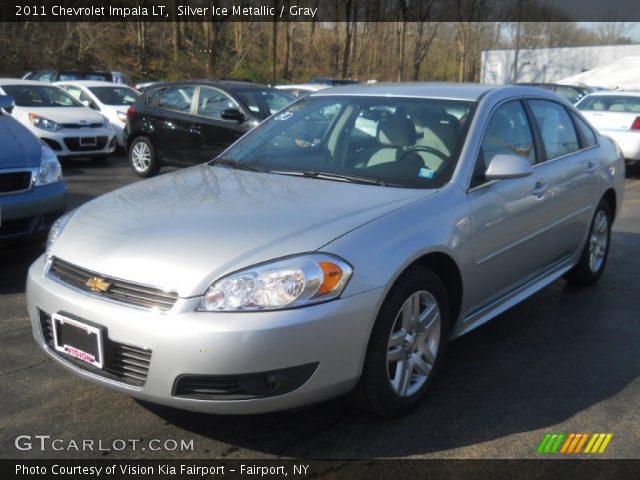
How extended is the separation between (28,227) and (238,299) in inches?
129

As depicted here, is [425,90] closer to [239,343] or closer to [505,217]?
[505,217]

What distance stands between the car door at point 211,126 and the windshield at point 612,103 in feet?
Answer: 25.6

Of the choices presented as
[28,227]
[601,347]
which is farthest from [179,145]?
[601,347]

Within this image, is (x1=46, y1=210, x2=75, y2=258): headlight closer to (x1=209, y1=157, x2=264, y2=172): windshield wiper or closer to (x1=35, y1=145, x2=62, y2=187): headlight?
(x1=209, y1=157, x2=264, y2=172): windshield wiper

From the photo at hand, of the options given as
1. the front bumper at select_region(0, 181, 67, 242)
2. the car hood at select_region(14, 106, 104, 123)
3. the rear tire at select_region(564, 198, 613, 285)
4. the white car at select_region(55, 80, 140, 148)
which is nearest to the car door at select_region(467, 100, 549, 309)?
the rear tire at select_region(564, 198, 613, 285)

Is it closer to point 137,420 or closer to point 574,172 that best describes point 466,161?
point 574,172

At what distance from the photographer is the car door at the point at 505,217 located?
3.58m

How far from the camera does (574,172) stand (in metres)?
4.69

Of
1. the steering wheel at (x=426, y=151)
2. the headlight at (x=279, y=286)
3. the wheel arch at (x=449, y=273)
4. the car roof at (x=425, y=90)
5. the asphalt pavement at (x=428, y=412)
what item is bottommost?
the asphalt pavement at (x=428, y=412)

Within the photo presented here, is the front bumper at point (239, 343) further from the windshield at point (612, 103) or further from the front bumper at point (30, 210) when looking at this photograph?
the windshield at point (612, 103)

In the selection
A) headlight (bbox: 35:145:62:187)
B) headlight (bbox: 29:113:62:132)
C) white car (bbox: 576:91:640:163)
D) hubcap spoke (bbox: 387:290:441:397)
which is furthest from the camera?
white car (bbox: 576:91:640:163)

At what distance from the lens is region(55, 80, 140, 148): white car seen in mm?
13727

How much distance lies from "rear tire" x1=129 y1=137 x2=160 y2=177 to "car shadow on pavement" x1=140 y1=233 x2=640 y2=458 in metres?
7.66

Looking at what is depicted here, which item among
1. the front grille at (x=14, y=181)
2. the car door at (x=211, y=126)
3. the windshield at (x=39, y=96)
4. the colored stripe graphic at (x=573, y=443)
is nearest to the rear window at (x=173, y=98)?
the car door at (x=211, y=126)
